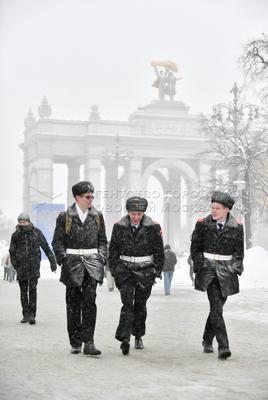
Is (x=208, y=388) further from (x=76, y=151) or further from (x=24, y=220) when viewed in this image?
(x=76, y=151)

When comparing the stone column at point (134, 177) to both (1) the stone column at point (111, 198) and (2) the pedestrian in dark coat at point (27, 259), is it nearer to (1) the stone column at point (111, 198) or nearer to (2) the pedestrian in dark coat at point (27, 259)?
(1) the stone column at point (111, 198)

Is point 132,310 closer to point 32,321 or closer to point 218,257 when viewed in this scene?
point 218,257

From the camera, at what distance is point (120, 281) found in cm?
955

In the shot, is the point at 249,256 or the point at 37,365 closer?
the point at 37,365

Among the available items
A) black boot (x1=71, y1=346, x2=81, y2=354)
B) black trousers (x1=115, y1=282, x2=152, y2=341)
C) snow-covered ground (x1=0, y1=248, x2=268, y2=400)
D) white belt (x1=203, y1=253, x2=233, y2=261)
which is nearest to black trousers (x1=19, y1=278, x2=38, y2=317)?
snow-covered ground (x1=0, y1=248, x2=268, y2=400)

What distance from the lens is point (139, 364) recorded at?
855 cm

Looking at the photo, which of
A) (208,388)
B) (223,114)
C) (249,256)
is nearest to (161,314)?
(208,388)

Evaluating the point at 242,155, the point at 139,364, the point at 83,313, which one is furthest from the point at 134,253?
the point at 242,155

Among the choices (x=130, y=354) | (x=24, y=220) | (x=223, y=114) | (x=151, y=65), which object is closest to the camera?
(x=130, y=354)

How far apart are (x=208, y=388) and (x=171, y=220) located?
8054cm

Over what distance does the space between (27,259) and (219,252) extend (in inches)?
177

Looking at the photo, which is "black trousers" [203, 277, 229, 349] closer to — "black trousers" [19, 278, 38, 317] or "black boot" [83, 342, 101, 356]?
"black boot" [83, 342, 101, 356]

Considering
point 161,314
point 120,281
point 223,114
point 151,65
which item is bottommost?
point 161,314

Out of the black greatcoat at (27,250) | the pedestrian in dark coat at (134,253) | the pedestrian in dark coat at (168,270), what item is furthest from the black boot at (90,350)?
the pedestrian in dark coat at (168,270)
